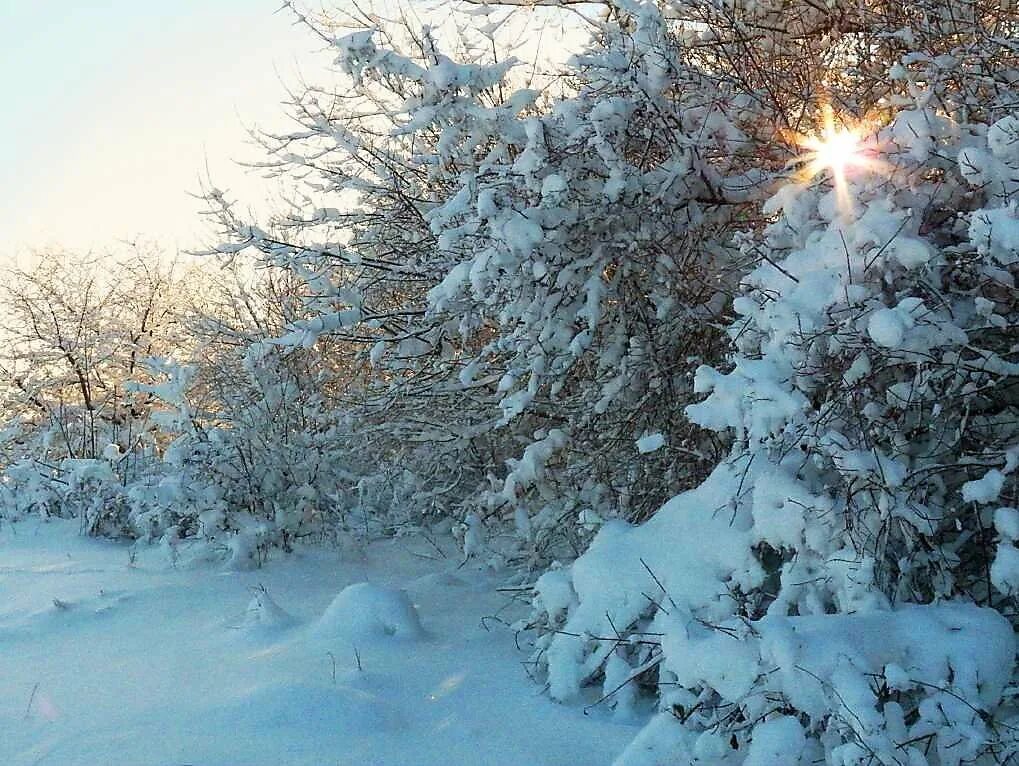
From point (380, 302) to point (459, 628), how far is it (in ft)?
10.8

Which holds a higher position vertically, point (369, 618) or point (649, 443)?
point (649, 443)

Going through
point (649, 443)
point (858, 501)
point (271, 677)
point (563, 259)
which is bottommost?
point (271, 677)

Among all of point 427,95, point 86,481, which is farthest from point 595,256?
point 86,481

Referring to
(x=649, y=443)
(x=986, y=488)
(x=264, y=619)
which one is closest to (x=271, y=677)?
(x=264, y=619)

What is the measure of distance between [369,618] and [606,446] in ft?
5.95

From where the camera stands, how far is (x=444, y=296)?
4.88 m

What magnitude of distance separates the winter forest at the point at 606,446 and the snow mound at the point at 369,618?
0.9 inches

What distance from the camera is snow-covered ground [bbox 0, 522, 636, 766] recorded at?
11.0 feet

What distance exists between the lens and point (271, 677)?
399cm

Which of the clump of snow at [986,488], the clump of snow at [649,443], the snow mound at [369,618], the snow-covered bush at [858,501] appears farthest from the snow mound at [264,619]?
the clump of snow at [986,488]

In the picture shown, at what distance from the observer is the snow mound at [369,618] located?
4578mm

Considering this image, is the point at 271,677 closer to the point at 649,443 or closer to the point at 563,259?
the point at 649,443

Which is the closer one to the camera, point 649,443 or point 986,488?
point 986,488

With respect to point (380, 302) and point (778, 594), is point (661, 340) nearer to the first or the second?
A: point (778, 594)
